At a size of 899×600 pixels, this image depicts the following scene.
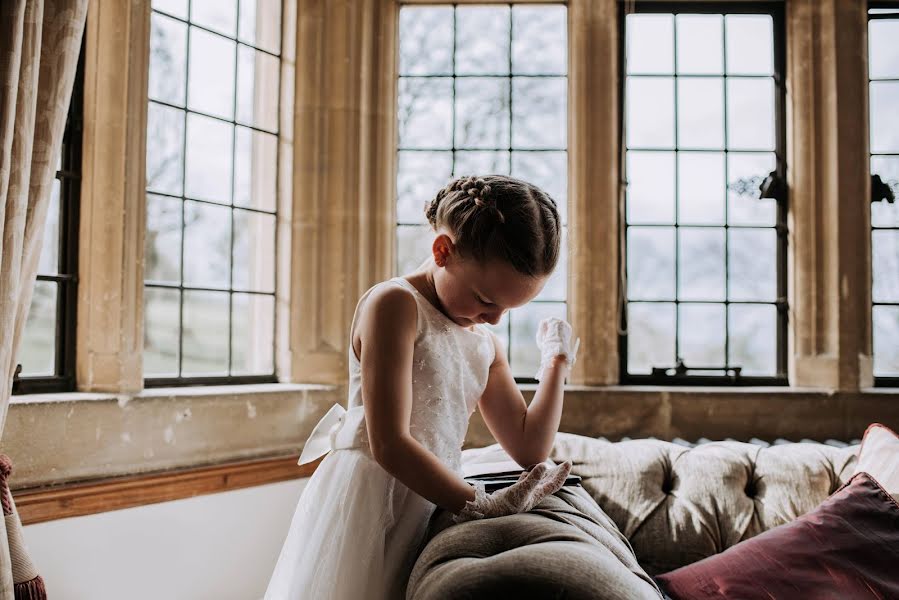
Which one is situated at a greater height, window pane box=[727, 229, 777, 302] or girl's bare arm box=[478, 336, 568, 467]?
window pane box=[727, 229, 777, 302]

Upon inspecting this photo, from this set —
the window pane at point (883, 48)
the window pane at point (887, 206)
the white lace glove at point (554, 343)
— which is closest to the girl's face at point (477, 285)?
the white lace glove at point (554, 343)

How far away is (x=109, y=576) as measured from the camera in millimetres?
2182

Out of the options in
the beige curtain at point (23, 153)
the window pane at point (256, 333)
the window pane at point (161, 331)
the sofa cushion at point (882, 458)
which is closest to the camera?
the beige curtain at point (23, 153)

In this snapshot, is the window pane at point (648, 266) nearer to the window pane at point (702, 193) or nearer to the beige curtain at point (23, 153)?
the window pane at point (702, 193)

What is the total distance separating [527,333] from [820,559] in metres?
1.52

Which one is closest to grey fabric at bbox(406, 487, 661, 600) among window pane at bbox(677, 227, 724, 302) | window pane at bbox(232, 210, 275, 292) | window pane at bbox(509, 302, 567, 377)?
window pane at bbox(509, 302, 567, 377)

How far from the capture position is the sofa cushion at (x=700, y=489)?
208 centimetres

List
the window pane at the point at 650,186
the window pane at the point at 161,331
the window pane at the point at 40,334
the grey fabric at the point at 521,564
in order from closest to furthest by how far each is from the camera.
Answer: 1. the grey fabric at the point at 521,564
2. the window pane at the point at 40,334
3. the window pane at the point at 161,331
4. the window pane at the point at 650,186

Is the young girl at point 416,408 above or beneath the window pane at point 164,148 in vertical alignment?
beneath

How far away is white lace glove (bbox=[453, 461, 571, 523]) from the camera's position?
143cm

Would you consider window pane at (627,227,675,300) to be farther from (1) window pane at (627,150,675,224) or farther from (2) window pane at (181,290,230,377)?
(2) window pane at (181,290,230,377)

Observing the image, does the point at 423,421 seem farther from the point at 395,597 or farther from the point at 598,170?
the point at 598,170

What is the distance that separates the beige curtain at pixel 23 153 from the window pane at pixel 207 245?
852 millimetres

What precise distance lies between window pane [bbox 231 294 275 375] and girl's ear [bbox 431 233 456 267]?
1608 mm
